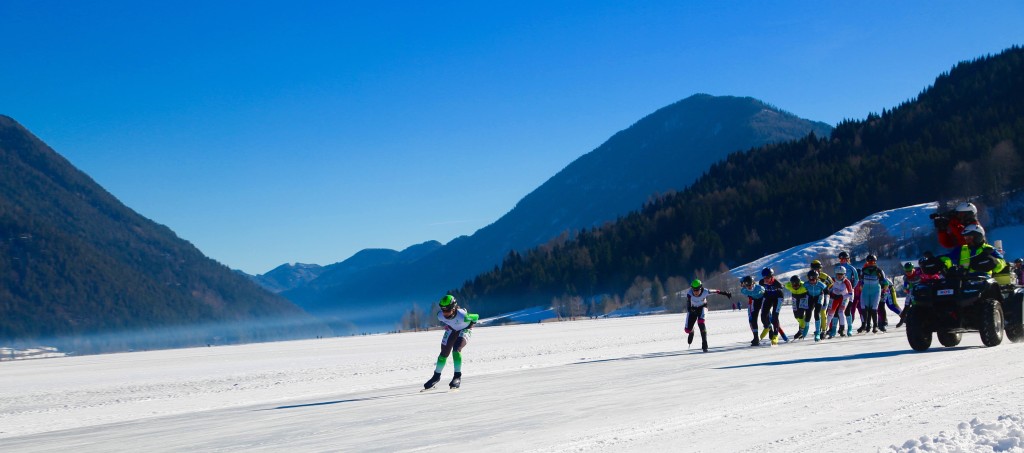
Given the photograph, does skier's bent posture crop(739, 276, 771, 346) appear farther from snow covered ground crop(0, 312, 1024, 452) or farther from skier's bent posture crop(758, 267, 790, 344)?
snow covered ground crop(0, 312, 1024, 452)

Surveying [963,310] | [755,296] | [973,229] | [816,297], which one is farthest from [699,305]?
[973,229]

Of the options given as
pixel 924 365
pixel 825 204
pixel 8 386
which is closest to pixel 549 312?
pixel 825 204

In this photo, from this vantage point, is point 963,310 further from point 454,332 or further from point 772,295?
point 454,332

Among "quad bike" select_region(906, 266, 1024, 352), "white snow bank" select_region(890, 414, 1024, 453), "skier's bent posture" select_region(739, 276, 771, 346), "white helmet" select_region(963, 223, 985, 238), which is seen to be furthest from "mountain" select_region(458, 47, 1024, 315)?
"white snow bank" select_region(890, 414, 1024, 453)

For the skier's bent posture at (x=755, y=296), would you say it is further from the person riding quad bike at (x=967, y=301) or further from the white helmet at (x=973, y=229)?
the white helmet at (x=973, y=229)

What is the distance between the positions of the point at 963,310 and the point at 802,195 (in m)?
131

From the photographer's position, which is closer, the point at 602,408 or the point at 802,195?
the point at 602,408

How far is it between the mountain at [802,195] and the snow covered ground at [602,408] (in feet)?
364

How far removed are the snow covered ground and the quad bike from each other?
0.49 m

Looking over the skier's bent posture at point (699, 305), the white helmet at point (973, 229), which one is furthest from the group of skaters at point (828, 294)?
the white helmet at point (973, 229)

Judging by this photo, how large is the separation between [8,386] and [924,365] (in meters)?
22.8

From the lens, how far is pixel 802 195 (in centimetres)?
14100

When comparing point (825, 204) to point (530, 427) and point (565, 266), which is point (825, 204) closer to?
point (565, 266)

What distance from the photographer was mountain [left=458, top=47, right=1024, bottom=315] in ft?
428
